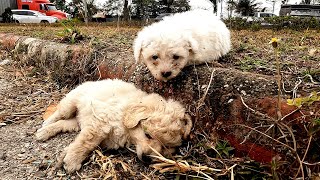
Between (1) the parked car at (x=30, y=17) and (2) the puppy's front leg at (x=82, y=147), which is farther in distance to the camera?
(1) the parked car at (x=30, y=17)

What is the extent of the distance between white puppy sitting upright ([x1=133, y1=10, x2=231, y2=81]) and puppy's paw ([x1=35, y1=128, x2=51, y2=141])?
1.16 metres

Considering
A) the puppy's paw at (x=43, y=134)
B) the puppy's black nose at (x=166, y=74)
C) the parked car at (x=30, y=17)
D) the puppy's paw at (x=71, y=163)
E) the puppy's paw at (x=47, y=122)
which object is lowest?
the puppy's paw at (x=71, y=163)

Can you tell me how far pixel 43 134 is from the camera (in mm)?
3174

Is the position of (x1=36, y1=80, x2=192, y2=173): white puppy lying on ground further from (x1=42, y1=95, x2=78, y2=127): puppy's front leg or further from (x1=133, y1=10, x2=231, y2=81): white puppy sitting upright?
(x1=133, y1=10, x2=231, y2=81): white puppy sitting upright

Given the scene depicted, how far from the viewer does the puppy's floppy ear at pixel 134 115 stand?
2.68 meters

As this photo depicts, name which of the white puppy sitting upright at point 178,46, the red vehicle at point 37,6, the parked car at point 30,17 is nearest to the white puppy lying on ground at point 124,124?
the white puppy sitting upright at point 178,46

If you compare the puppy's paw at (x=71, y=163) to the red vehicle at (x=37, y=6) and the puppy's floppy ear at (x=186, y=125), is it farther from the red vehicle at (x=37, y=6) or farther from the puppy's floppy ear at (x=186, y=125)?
the red vehicle at (x=37, y=6)

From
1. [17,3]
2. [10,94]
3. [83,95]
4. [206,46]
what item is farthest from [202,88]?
[17,3]

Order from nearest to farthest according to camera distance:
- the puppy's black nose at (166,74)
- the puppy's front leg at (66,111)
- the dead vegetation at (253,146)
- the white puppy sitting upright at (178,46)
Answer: the dead vegetation at (253,146)
the puppy's black nose at (166,74)
the white puppy sitting upright at (178,46)
the puppy's front leg at (66,111)

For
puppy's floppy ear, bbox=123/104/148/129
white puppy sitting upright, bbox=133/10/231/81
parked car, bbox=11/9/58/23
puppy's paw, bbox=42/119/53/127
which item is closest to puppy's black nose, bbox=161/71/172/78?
white puppy sitting upright, bbox=133/10/231/81

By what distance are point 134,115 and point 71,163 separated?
0.64m

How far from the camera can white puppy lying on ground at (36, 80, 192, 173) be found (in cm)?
259

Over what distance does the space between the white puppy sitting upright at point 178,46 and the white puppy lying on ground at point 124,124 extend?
1.01 feet

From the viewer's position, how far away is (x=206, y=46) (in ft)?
11.2
